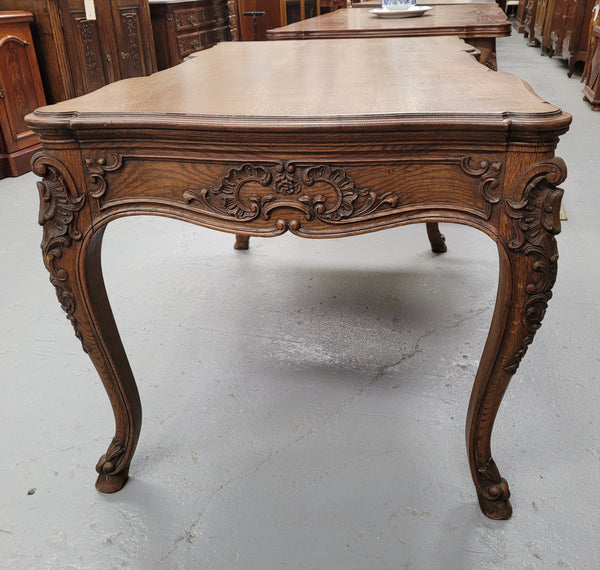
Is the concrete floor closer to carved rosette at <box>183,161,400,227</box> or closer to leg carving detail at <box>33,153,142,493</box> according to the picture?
leg carving detail at <box>33,153,142,493</box>

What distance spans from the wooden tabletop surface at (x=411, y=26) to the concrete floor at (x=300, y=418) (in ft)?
2.67

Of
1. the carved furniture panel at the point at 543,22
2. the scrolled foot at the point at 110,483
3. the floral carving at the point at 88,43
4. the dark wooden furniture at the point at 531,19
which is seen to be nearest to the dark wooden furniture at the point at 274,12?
the floral carving at the point at 88,43

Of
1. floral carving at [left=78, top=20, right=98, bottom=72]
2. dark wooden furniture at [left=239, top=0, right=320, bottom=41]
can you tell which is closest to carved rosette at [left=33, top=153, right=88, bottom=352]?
floral carving at [left=78, top=20, right=98, bottom=72]

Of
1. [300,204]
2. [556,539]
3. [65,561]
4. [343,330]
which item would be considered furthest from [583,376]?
[65,561]

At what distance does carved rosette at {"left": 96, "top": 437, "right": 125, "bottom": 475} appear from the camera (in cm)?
114

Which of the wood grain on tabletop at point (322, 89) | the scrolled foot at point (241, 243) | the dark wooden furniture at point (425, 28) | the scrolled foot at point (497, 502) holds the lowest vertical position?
the scrolled foot at point (241, 243)

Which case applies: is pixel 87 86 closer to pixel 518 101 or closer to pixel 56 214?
pixel 56 214

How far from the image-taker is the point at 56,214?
3.06 feet

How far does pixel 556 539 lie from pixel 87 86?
12.5ft

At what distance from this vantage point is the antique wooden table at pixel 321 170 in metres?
0.81

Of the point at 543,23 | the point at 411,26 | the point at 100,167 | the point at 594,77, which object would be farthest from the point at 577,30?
the point at 100,167

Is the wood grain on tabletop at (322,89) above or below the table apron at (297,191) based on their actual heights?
above

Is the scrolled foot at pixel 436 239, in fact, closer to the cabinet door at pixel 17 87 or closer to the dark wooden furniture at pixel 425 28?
the dark wooden furniture at pixel 425 28

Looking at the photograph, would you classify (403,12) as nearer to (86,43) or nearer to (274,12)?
(86,43)
